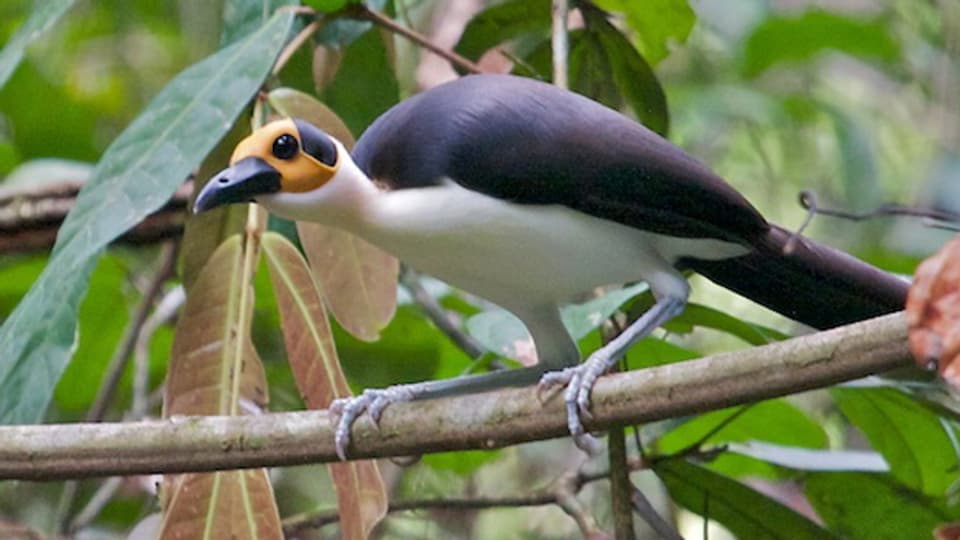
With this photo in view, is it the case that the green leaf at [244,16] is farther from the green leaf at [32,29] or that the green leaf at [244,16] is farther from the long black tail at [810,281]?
the long black tail at [810,281]

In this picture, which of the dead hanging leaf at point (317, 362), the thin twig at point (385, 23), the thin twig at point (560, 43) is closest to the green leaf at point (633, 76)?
the thin twig at point (560, 43)

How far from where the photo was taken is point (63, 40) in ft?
13.2

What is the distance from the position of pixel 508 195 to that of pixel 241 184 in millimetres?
257

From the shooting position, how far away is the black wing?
1.50 metres

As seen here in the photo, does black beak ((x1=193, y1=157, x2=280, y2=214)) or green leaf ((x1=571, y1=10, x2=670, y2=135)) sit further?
green leaf ((x1=571, y1=10, x2=670, y2=135))

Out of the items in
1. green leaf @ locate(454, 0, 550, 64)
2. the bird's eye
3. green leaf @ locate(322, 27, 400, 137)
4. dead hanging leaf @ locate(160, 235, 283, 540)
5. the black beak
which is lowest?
dead hanging leaf @ locate(160, 235, 283, 540)

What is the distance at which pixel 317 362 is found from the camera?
1715 mm

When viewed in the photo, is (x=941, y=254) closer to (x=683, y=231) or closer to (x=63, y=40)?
(x=683, y=231)

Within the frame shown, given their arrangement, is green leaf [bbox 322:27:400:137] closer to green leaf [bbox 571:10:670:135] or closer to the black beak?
green leaf [bbox 571:10:670:135]

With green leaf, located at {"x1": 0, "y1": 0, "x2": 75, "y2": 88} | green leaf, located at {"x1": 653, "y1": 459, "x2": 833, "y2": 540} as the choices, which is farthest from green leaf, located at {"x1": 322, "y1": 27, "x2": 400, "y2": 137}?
green leaf, located at {"x1": 653, "y1": 459, "x2": 833, "y2": 540}

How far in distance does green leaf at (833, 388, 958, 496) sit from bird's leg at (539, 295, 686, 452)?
0.43m

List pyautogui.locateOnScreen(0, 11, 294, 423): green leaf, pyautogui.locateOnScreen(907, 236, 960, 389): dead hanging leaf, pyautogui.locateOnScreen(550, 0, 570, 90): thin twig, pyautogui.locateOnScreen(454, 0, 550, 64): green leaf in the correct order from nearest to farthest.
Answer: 1. pyautogui.locateOnScreen(907, 236, 960, 389): dead hanging leaf
2. pyautogui.locateOnScreen(0, 11, 294, 423): green leaf
3. pyautogui.locateOnScreen(550, 0, 570, 90): thin twig
4. pyautogui.locateOnScreen(454, 0, 550, 64): green leaf

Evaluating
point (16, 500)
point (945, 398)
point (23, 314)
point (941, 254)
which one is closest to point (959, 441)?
point (945, 398)

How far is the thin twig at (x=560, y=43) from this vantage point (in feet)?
6.31
